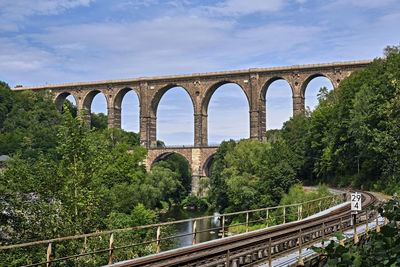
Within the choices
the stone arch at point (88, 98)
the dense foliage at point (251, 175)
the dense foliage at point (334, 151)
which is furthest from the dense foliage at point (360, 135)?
the stone arch at point (88, 98)

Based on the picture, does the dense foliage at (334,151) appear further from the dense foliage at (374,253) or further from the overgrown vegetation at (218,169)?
the dense foliage at (374,253)

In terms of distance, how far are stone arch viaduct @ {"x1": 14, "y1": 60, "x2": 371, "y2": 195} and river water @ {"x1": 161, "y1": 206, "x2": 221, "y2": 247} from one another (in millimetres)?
9925

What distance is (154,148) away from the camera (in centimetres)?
6638

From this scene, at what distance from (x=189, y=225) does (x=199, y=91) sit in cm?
2403

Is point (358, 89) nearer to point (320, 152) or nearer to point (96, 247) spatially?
point (320, 152)

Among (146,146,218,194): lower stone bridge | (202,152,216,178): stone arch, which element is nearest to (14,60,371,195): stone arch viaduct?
(146,146,218,194): lower stone bridge

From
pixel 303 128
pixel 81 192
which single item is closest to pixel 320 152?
pixel 303 128

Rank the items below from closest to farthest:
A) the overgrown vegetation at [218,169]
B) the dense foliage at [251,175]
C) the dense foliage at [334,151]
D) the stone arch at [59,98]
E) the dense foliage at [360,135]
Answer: the overgrown vegetation at [218,169] → the dense foliage at [360,135] → the dense foliage at [334,151] → the dense foliage at [251,175] → the stone arch at [59,98]

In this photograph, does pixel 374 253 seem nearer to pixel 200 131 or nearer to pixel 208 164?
pixel 200 131

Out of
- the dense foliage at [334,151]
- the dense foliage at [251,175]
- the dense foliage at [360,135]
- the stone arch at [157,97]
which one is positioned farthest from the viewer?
the stone arch at [157,97]

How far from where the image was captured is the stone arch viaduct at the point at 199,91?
58688mm

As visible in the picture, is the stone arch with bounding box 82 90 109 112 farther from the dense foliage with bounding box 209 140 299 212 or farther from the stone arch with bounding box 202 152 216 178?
the dense foliage with bounding box 209 140 299 212

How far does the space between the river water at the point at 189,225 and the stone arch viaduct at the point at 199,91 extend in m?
9.93

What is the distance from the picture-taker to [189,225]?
46156 millimetres
